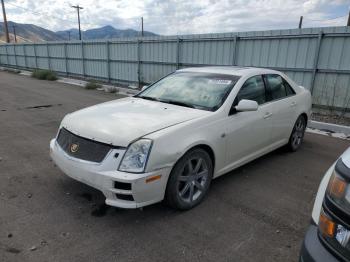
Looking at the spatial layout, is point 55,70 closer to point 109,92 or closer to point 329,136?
point 109,92

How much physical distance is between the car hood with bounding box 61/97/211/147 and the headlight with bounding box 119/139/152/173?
0.27 feet

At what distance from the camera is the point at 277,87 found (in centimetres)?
498

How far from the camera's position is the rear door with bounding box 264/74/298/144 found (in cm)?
472

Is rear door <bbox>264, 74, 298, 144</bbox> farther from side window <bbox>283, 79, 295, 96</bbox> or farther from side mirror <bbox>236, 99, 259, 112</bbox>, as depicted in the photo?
side mirror <bbox>236, 99, 259, 112</bbox>

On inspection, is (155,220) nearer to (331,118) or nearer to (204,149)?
(204,149)

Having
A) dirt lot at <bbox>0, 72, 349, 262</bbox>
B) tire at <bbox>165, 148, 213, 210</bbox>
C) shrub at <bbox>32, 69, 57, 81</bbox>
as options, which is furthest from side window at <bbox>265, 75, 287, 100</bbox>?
shrub at <bbox>32, 69, 57, 81</bbox>

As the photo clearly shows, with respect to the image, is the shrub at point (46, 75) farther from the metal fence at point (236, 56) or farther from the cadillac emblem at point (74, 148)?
the cadillac emblem at point (74, 148)

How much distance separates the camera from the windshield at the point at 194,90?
3.91 m

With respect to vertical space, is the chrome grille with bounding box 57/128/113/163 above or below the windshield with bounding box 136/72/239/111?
below

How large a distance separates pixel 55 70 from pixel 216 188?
20592 millimetres

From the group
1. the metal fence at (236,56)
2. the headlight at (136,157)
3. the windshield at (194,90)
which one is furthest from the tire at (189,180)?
the metal fence at (236,56)

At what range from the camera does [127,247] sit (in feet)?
9.04

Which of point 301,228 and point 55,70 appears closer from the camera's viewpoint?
point 301,228

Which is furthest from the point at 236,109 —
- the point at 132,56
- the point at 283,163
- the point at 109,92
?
the point at 132,56
